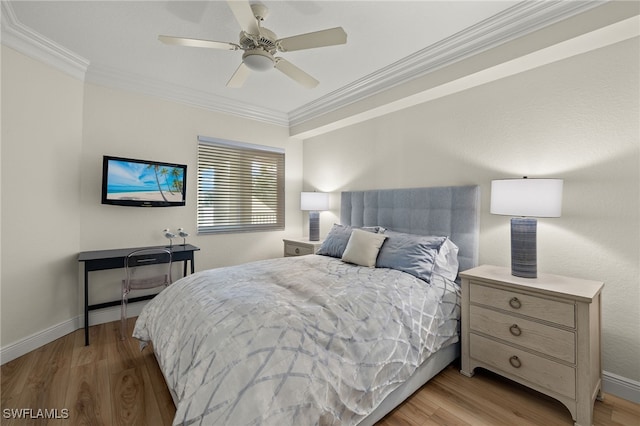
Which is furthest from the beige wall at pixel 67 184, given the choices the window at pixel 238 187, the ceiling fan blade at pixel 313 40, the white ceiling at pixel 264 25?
the ceiling fan blade at pixel 313 40

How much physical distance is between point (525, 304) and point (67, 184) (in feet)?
13.0

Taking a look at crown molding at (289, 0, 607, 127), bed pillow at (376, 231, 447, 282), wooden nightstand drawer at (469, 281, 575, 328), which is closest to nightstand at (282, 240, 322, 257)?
bed pillow at (376, 231, 447, 282)

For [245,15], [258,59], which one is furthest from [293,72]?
[245,15]

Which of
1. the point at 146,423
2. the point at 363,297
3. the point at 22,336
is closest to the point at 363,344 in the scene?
the point at 363,297

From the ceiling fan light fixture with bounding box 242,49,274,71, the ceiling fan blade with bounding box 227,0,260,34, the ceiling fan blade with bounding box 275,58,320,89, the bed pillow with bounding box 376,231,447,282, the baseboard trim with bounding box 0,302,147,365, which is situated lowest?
the baseboard trim with bounding box 0,302,147,365

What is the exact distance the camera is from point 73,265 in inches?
110

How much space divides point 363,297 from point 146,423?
144 cm

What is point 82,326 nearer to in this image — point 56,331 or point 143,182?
point 56,331

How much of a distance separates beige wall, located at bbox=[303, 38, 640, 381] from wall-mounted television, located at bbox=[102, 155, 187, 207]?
9.45 ft

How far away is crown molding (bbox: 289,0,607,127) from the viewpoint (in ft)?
6.17

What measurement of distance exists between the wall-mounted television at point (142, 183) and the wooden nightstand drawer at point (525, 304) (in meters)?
3.17

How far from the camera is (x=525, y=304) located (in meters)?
1.82

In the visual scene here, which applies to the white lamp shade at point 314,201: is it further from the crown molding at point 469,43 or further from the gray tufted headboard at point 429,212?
the crown molding at point 469,43

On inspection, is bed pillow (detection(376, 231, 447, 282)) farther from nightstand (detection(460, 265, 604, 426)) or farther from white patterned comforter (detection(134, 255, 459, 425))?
nightstand (detection(460, 265, 604, 426))
